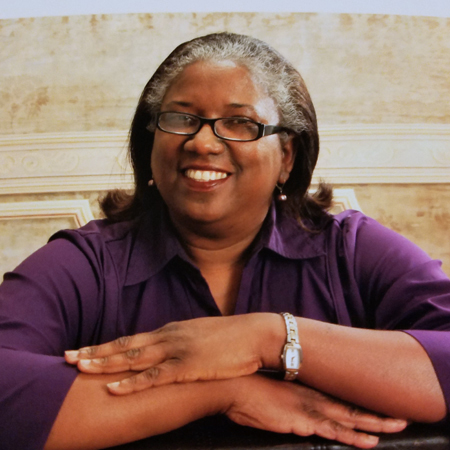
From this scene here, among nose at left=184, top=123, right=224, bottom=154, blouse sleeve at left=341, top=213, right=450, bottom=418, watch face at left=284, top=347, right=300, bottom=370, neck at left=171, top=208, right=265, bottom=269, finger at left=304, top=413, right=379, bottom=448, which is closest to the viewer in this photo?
finger at left=304, top=413, right=379, bottom=448

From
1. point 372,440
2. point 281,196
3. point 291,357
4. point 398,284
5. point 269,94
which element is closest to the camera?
point 372,440

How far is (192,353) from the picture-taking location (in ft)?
2.88

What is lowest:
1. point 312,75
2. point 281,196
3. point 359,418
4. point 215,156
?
point 359,418

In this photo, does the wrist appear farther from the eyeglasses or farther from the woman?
the eyeglasses

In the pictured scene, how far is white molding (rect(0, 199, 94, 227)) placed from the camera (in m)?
2.55

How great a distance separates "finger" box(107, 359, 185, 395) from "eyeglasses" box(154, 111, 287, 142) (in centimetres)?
54

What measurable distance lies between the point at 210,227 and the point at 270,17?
5.89ft

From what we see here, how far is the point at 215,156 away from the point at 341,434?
2.11ft

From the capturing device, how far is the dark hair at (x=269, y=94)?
1.30 meters

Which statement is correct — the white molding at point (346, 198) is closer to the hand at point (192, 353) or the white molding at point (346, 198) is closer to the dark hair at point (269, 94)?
the dark hair at point (269, 94)

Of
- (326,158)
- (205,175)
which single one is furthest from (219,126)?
(326,158)

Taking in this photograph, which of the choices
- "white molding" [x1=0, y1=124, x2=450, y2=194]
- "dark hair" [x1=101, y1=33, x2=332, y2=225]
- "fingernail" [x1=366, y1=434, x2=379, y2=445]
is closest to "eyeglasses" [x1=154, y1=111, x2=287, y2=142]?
"dark hair" [x1=101, y1=33, x2=332, y2=225]

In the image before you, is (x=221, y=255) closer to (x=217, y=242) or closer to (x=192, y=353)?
(x=217, y=242)

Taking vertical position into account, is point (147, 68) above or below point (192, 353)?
above
